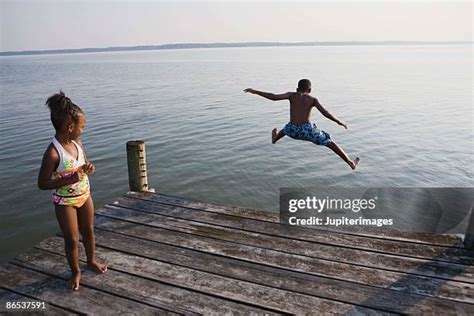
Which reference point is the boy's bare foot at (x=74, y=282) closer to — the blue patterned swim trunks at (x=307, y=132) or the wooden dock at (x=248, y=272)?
the wooden dock at (x=248, y=272)

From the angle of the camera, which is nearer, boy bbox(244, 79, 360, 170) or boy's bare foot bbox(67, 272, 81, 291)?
boy's bare foot bbox(67, 272, 81, 291)

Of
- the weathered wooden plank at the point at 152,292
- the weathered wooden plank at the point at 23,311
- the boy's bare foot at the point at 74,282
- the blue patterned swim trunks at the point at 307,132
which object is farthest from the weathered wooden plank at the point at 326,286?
the blue patterned swim trunks at the point at 307,132

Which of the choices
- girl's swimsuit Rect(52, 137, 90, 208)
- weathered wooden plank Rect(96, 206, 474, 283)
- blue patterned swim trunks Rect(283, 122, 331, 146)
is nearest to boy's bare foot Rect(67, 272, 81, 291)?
girl's swimsuit Rect(52, 137, 90, 208)

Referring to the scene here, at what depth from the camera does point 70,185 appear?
394cm

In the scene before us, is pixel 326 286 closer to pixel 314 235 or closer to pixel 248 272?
pixel 248 272

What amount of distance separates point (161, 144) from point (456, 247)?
13.5 metres

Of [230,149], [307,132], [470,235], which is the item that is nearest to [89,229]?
[307,132]

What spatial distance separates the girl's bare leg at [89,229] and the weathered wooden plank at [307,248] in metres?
1.41

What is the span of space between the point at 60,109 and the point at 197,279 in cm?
239

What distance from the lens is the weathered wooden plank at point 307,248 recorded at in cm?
456

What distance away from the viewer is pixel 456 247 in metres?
5.05

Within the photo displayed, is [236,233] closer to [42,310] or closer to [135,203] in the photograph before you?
[135,203]

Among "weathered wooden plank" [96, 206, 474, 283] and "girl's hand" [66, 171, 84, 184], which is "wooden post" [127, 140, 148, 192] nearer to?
"weathered wooden plank" [96, 206, 474, 283]

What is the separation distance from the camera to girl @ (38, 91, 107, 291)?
3.72 m
